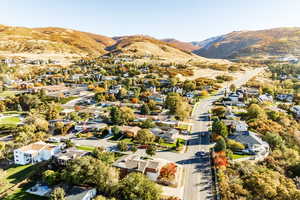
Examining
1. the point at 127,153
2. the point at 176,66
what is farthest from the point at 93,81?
the point at 127,153

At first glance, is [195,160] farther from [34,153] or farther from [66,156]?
[34,153]

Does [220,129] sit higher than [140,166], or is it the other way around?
[220,129]

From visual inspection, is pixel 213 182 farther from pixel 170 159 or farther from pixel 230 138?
pixel 230 138

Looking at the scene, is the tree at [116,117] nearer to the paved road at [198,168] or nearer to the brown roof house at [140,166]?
the brown roof house at [140,166]

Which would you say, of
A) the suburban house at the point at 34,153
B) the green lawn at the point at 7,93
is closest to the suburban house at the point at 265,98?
the suburban house at the point at 34,153

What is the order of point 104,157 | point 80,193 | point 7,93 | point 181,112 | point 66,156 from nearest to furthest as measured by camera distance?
1. point 80,193
2. point 104,157
3. point 66,156
4. point 181,112
5. point 7,93

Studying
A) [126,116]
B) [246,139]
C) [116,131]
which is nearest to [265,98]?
[246,139]

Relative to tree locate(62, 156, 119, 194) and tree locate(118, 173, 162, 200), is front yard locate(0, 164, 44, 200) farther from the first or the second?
tree locate(118, 173, 162, 200)
